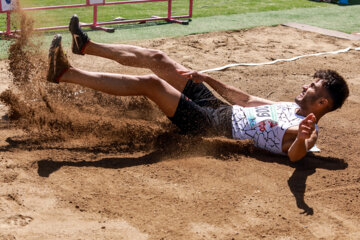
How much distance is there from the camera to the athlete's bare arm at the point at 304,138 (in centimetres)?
339

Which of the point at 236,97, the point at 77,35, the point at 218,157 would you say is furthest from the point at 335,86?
the point at 77,35

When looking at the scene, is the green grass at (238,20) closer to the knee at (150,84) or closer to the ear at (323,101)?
the knee at (150,84)

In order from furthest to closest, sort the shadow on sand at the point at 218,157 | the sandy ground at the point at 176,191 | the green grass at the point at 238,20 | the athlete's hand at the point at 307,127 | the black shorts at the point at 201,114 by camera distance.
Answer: the green grass at the point at 238,20
the black shorts at the point at 201,114
the shadow on sand at the point at 218,157
the athlete's hand at the point at 307,127
the sandy ground at the point at 176,191

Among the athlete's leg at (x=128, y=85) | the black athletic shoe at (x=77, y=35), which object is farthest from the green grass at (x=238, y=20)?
the athlete's leg at (x=128, y=85)

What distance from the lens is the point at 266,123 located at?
12.9ft

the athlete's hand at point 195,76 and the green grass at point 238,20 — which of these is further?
the green grass at point 238,20

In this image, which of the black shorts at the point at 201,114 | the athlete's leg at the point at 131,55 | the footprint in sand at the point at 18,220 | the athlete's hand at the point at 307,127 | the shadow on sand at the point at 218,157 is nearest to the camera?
the footprint in sand at the point at 18,220

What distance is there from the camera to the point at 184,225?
299cm

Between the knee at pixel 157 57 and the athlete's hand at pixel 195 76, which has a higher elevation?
the knee at pixel 157 57

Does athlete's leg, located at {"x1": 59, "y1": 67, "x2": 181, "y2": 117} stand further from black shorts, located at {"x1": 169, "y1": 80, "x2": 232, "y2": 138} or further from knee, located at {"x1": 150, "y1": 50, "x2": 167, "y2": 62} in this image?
knee, located at {"x1": 150, "y1": 50, "x2": 167, "y2": 62}

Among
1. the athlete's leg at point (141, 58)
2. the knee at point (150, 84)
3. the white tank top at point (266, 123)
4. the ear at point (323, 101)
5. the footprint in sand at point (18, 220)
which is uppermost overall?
the athlete's leg at point (141, 58)

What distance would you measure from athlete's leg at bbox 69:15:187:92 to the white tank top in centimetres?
60

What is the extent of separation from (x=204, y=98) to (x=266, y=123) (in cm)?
64

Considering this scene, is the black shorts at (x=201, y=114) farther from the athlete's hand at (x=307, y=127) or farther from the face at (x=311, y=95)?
the athlete's hand at (x=307, y=127)
